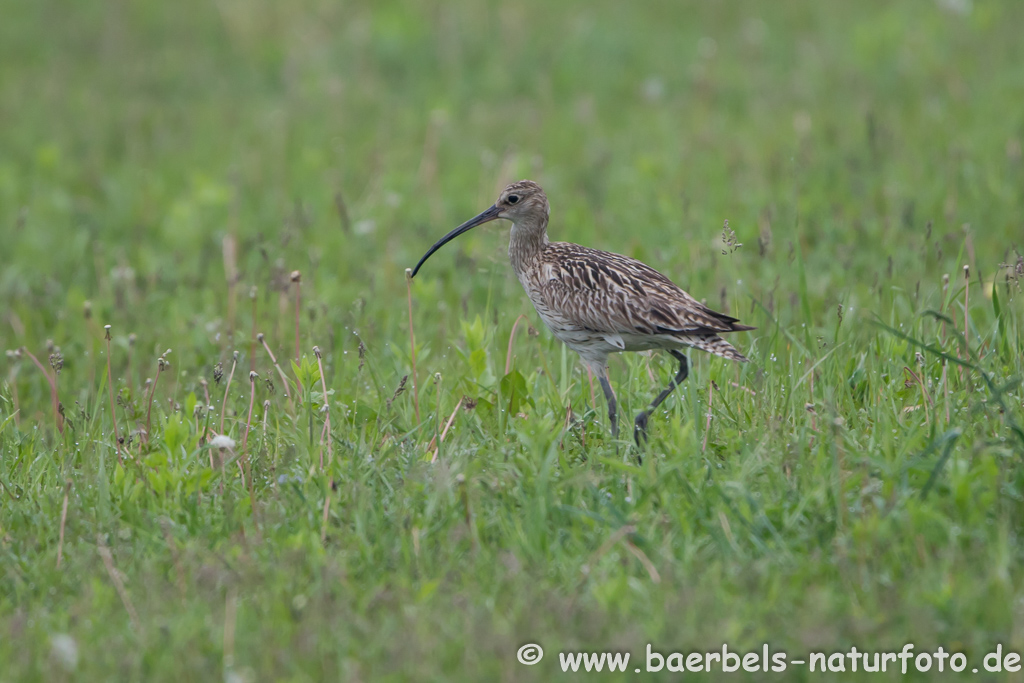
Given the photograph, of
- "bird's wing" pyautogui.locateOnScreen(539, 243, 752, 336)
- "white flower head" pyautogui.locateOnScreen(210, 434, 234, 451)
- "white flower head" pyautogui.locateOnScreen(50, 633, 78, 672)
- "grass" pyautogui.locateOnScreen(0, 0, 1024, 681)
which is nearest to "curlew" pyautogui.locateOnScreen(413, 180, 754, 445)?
"bird's wing" pyautogui.locateOnScreen(539, 243, 752, 336)

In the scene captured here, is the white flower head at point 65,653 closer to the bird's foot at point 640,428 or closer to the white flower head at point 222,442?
the white flower head at point 222,442

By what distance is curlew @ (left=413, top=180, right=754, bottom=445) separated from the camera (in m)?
4.81

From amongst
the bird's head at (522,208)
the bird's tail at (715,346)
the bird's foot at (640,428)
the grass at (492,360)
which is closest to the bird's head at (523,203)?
the bird's head at (522,208)

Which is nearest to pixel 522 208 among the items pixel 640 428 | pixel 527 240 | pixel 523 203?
pixel 523 203

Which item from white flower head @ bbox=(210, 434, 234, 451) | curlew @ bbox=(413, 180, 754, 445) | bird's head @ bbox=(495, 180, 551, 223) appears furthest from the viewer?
bird's head @ bbox=(495, 180, 551, 223)

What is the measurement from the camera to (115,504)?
4359 mm

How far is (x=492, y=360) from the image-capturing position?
573cm

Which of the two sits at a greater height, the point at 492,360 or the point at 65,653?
the point at 492,360

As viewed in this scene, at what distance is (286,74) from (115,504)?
9.23m

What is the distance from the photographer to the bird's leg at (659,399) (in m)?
4.65

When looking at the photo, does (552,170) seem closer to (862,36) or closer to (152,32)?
(862,36)

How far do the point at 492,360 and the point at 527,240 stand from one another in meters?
0.64

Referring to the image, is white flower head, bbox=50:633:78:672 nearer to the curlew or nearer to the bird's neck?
the curlew

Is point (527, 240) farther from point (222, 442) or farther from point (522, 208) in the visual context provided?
point (222, 442)
